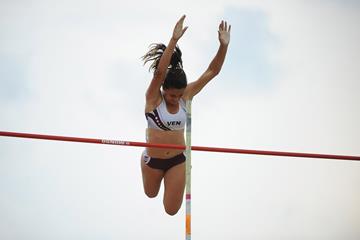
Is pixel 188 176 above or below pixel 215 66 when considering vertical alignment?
below

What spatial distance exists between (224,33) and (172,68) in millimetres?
707

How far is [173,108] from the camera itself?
6121mm

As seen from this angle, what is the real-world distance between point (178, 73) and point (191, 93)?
43 cm

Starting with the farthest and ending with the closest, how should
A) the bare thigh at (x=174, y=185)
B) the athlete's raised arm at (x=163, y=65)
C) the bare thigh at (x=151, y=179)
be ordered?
the bare thigh at (x=151, y=179) < the bare thigh at (x=174, y=185) < the athlete's raised arm at (x=163, y=65)

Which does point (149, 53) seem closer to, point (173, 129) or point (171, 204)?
point (173, 129)

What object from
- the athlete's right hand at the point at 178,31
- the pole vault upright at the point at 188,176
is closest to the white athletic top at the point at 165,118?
the pole vault upright at the point at 188,176

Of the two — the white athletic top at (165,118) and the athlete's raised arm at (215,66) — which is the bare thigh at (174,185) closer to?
the white athletic top at (165,118)

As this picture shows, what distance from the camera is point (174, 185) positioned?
6.22 m

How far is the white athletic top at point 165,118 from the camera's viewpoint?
6.03 metres

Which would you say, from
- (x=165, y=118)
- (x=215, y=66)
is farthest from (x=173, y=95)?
(x=215, y=66)

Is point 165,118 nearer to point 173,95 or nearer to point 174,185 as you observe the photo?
point 173,95

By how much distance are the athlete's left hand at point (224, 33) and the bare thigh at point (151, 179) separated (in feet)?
4.63

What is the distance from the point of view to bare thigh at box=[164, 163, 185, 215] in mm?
6215

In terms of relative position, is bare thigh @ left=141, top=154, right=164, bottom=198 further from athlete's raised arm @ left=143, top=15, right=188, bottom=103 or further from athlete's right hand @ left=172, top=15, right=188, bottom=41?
athlete's right hand @ left=172, top=15, right=188, bottom=41
